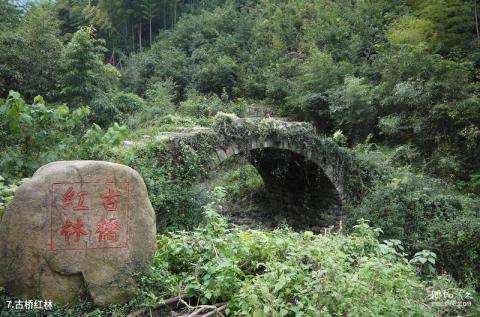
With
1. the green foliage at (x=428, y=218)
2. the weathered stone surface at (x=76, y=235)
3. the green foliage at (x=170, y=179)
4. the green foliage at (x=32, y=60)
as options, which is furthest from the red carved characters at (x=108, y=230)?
the green foliage at (x=32, y=60)

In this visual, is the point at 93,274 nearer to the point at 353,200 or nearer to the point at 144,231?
the point at 144,231

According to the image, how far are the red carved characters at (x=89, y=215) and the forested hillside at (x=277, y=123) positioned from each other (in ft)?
1.53

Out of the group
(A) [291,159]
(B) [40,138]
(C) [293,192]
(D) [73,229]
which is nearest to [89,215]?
(D) [73,229]

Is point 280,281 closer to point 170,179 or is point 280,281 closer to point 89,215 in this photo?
point 89,215

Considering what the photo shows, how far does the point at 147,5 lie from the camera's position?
28.1 meters

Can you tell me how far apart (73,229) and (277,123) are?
6005 mm

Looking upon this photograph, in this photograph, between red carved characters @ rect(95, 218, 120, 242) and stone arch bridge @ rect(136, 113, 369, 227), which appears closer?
red carved characters @ rect(95, 218, 120, 242)

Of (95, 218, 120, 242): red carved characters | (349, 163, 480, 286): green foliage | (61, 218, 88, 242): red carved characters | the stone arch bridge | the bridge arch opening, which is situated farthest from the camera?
the bridge arch opening

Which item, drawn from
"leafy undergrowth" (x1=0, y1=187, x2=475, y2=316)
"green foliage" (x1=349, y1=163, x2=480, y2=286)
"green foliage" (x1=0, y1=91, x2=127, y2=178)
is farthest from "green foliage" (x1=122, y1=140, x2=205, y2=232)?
"green foliage" (x1=349, y1=163, x2=480, y2=286)

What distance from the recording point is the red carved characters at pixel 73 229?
9.98ft

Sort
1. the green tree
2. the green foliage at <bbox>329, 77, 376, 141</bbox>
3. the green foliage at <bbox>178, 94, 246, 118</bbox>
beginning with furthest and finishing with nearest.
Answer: the green foliage at <bbox>178, 94, 246, 118</bbox> < the green foliage at <bbox>329, 77, 376, 141</bbox> < the green tree

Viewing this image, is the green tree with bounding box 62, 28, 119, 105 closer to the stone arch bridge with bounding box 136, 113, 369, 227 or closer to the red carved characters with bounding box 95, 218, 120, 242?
the stone arch bridge with bounding box 136, 113, 369, 227

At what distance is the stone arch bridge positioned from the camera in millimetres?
7527

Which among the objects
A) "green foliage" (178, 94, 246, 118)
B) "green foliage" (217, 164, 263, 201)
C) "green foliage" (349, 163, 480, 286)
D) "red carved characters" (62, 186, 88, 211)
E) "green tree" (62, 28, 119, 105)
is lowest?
"green foliage" (217, 164, 263, 201)
